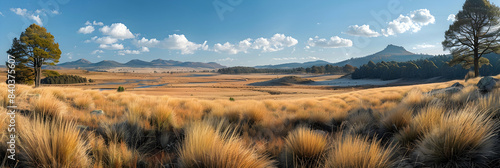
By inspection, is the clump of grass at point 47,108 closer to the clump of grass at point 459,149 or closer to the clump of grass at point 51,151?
the clump of grass at point 51,151

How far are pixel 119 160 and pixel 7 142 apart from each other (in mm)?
1673

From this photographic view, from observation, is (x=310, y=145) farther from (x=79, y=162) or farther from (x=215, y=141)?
(x=79, y=162)

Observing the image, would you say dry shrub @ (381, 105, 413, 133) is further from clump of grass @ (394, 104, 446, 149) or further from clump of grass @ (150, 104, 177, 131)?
clump of grass @ (150, 104, 177, 131)

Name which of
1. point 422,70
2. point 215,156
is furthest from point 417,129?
point 422,70

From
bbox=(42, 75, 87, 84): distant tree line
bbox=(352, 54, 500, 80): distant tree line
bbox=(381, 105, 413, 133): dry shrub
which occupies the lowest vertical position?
bbox=(42, 75, 87, 84): distant tree line

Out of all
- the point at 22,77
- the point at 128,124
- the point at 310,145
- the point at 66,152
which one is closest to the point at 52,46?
the point at 22,77

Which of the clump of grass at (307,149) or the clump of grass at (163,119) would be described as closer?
the clump of grass at (307,149)

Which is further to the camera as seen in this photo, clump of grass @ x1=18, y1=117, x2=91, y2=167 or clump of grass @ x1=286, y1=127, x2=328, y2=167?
clump of grass @ x1=286, y1=127, x2=328, y2=167

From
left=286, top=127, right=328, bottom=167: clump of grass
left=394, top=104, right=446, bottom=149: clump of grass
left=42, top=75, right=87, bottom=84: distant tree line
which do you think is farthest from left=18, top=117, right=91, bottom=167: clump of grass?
left=42, top=75, right=87, bottom=84: distant tree line

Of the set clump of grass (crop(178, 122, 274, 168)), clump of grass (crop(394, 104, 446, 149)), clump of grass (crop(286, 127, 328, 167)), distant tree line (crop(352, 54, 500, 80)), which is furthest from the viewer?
distant tree line (crop(352, 54, 500, 80))

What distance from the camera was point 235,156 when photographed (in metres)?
2.90

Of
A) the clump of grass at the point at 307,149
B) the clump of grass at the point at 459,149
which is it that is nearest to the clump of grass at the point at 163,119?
the clump of grass at the point at 307,149

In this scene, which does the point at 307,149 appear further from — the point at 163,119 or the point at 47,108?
the point at 47,108

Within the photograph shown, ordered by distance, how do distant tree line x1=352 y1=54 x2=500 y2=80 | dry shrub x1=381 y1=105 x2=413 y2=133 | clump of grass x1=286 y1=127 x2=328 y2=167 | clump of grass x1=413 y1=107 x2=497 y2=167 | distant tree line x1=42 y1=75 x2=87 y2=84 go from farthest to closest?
1. distant tree line x1=42 y1=75 x2=87 y2=84
2. distant tree line x1=352 y1=54 x2=500 y2=80
3. dry shrub x1=381 y1=105 x2=413 y2=133
4. clump of grass x1=286 y1=127 x2=328 y2=167
5. clump of grass x1=413 y1=107 x2=497 y2=167
